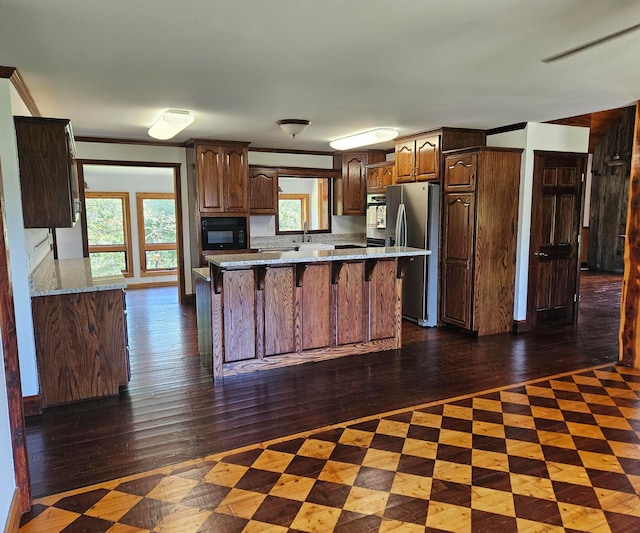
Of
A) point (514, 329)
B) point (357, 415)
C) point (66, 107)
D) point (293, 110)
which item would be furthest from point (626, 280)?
point (66, 107)

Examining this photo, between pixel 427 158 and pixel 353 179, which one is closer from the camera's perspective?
pixel 427 158

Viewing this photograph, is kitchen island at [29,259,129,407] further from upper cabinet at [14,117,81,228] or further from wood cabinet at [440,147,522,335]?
wood cabinet at [440,147,522,335]

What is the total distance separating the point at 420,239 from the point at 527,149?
147cm

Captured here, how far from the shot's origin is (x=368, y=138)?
541cm

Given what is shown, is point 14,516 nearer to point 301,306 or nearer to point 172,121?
point 301,306

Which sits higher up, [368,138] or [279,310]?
[368,138]

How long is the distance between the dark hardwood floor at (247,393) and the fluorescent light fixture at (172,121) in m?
2.18

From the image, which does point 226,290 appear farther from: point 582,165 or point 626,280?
point 582,165

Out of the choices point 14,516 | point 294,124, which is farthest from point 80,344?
point 294,124

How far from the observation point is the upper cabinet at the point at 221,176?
19.5 ft

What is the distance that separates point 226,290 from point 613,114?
7922 millimetres

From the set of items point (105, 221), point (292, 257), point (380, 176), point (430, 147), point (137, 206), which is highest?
point (430, 147)

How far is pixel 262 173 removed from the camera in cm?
659

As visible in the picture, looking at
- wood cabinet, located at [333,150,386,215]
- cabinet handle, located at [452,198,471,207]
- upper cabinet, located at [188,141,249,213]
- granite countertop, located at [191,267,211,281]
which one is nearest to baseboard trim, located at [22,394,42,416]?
granite countertop, located at [191,267,211,281]
